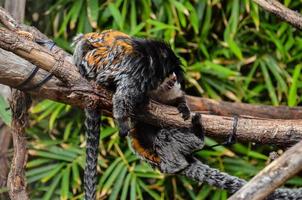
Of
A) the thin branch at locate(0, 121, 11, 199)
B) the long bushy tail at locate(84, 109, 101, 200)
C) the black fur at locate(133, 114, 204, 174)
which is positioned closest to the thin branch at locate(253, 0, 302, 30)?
the black fur at locate(133, 114, 204, 174)

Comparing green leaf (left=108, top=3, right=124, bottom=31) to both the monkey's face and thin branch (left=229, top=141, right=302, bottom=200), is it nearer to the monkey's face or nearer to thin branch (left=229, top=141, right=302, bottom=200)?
the monkey's face

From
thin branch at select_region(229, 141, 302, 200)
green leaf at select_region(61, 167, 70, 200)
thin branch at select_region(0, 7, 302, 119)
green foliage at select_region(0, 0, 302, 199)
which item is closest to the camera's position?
thin branch at select_region(229, 141, 302, 200)

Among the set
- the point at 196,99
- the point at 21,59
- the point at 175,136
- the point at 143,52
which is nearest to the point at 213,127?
the point at 175,136

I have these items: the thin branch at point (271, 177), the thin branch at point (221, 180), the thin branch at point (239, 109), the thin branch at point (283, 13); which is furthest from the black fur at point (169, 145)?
the thin branch at point (271, 177)

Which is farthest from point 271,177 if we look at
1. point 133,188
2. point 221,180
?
point 133,188

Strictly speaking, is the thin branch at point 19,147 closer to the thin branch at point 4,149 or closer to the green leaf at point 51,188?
the thin branch at point 4,149
